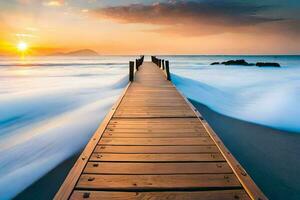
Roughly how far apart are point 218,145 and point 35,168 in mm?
3509

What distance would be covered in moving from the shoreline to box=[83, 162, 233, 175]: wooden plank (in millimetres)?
1860

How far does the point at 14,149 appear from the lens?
19.3 feet

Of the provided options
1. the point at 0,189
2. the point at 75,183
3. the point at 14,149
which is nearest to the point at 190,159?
the point at 75,183

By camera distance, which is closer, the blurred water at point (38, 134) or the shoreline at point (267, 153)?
the shoreline at point (267, 153)

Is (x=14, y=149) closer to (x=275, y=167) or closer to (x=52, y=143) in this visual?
(x=52, y=143)

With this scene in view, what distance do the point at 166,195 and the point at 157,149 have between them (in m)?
1.07

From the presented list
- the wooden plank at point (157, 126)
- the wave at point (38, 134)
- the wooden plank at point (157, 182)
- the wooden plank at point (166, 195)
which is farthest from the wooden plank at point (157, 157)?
the wave at point (38, 134)

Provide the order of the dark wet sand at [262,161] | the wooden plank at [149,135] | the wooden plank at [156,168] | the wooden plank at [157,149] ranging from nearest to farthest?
A: the wooden plank at [156,168], the wooden plank at [157,149], the wooden plank at [149,135], the dark wet sand at [262,161]

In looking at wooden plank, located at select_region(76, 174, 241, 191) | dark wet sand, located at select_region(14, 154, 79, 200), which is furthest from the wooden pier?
dark wet sand, located at select_region(14, 154, 79, 200)

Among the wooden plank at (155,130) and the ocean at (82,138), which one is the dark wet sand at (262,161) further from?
the wooden plank at (155,130)

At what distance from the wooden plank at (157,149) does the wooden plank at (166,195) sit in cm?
93

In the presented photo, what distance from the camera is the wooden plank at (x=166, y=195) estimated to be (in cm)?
222

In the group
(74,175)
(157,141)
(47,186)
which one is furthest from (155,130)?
(47,186)

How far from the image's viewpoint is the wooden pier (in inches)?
90.7
